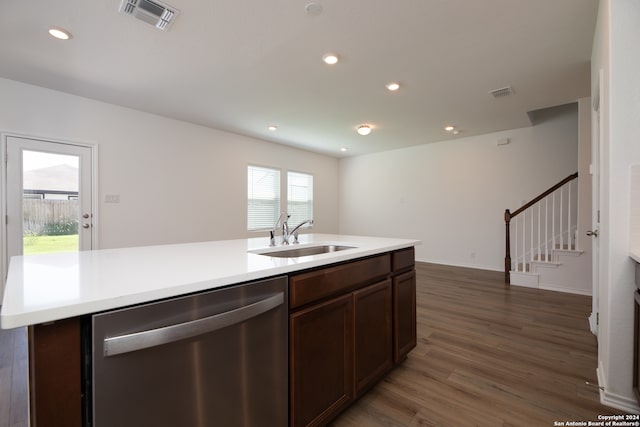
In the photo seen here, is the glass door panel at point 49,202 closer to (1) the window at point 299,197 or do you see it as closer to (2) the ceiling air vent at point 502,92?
(1) the window at point 299,197

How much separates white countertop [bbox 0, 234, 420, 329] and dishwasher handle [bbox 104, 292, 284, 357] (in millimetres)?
97

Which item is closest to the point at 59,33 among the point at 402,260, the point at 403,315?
the point at 402,260

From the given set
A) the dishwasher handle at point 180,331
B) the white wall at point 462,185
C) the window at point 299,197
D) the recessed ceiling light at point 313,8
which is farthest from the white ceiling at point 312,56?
the window at point 299,197

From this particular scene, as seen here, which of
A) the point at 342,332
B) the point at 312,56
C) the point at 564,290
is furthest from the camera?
the point at 564,290

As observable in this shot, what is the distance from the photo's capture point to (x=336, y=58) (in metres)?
2.74

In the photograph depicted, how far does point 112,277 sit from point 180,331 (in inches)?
14.6

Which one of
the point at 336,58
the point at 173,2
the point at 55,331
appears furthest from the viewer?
the point at 336,58

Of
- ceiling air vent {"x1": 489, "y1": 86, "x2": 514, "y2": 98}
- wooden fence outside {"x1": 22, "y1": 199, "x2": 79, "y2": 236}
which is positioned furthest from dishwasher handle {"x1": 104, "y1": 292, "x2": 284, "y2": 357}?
wooden fence outside {"x1": 22, "y1": 199, "x2": 79, "y2": 236}

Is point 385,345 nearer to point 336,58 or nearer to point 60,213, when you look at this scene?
point 336,58

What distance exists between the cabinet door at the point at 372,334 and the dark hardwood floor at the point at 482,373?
6.3 inches

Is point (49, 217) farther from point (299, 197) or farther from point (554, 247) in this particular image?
point (554, 247)

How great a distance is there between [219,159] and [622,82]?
5.11 m

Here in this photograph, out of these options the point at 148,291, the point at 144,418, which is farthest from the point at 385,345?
the point at 148,291

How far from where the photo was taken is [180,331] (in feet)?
2.93
